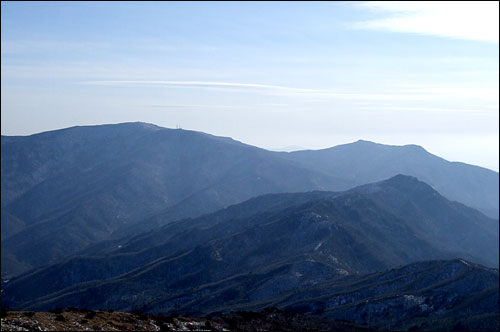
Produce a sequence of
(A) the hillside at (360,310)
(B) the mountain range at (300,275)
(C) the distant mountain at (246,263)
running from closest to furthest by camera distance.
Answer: (A) the hillside at (360,310) → (B) the mountain range at (300,275) → (C) the distant mountain at (246,263)

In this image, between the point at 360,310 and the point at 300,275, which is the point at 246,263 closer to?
the point at 300,275

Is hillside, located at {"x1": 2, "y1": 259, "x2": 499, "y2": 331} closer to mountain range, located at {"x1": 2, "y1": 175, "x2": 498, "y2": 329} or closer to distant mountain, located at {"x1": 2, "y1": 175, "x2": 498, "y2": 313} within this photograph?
mountain range, located at {"x1": 2, "y1": 175, "x2": 498, "y2": 329}

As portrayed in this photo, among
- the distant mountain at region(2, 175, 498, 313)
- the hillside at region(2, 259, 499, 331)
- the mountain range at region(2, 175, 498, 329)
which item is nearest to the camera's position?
the hillside at region(2, 259, 499, 331)

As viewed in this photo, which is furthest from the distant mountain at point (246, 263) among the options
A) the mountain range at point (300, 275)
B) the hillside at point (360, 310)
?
the hillside at point (360, 310)

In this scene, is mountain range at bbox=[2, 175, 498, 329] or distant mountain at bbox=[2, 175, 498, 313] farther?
distant mountain at bbox=[2, 175, 498, 313]

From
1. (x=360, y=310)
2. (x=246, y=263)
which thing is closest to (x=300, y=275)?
(x=246, y=263)

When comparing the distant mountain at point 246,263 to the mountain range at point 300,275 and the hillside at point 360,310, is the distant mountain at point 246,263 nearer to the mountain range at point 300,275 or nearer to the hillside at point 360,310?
the mountain range at point 300,275

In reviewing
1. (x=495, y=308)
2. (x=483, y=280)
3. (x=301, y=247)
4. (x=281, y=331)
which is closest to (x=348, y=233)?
(x=301, y=247)

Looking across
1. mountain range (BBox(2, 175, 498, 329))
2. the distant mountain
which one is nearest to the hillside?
mountain range (BBox(2, 175, 498, 329))

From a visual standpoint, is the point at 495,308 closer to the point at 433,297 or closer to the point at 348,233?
the point at 433,297
